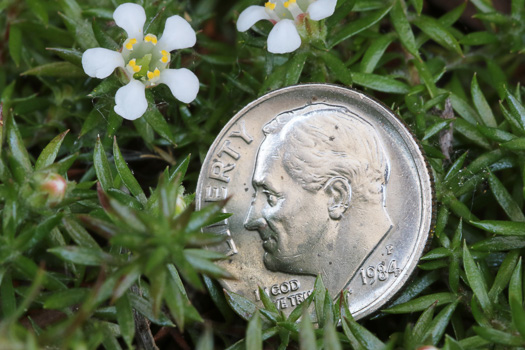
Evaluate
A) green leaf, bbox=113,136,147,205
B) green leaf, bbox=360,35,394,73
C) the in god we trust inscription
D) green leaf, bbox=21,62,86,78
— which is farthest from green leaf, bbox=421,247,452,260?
green leaf, bbox=21,62,86,78

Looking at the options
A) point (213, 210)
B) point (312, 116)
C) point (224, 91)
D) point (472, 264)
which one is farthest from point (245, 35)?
point (472, 264)

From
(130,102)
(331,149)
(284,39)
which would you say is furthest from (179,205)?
(284,39)

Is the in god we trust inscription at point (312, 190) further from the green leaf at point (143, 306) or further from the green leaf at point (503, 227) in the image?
the green leaf at point (143, 306)

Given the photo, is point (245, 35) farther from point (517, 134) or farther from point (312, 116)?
point (517, 134)

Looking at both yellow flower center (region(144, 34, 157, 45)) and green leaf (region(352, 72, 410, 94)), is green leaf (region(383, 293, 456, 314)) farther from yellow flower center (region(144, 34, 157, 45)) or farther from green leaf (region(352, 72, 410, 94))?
yellow flower center (region(144, 34, 157, 45))

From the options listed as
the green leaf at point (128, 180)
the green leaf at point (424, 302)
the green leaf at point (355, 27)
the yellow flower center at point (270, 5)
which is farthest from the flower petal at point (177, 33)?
the green leaf at point (424, 302)

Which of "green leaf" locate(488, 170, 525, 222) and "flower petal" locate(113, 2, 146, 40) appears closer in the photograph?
"flower petal" locate(113, 2, 146, 40)

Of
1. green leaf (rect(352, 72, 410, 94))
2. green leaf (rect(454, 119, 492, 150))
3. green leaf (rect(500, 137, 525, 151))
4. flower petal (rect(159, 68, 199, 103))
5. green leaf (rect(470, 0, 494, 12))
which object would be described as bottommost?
flower petal (rect(159, 68, 199, 103))
